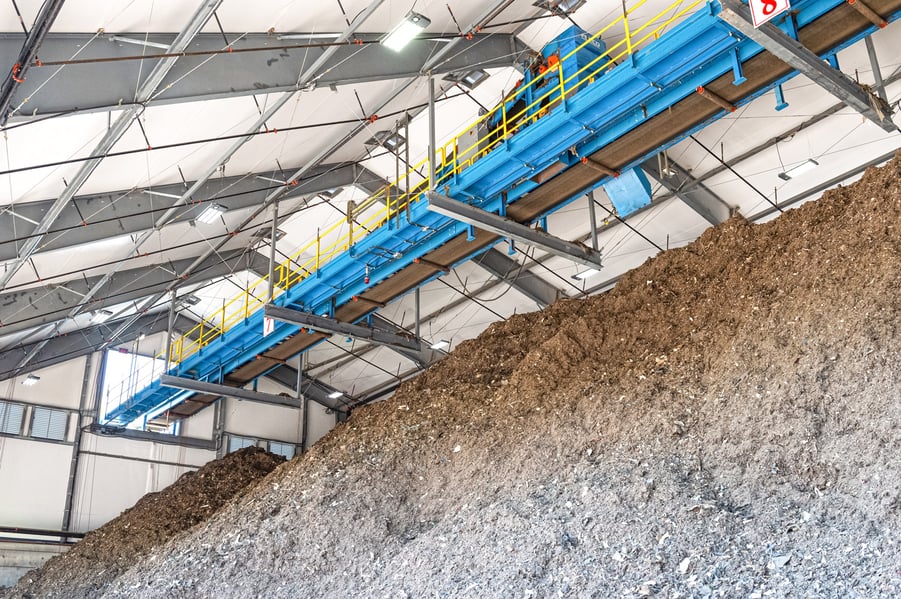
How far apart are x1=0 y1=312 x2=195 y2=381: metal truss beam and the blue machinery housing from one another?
7857 millimetres

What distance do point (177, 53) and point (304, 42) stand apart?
2871 millimetres

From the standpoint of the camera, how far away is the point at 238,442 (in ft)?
95.5

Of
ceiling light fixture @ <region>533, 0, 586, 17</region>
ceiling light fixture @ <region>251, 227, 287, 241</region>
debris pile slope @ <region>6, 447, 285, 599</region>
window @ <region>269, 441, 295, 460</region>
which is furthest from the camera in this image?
window @ <region>269, 441, 295, 460</region>

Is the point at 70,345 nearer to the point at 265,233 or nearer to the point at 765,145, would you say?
the point at 265,233

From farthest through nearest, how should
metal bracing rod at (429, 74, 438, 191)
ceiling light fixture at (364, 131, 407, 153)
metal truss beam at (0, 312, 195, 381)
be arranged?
1. metal truss beam at (0, 312, 195, 381)
2. ceiling light fixture at (364, 131, 407, 153)
3. metal bracing rod at (429, 74, 438, 191)

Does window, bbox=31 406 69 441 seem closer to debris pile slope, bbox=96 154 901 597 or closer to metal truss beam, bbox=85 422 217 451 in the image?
metal truss beam, bbox=85 422 217 451

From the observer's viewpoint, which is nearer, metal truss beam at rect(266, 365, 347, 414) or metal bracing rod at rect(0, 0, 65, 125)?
metal bracing rod at rect(0, 0, 65, 125)

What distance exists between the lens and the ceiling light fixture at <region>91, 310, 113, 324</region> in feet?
73.3

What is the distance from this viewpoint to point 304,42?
13641 mm

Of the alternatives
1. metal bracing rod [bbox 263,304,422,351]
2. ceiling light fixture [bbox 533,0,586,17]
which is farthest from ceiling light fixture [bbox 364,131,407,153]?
ceiling light fixture [bbox 533,0,586,17]

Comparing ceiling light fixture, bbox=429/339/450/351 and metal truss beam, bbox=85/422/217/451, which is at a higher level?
ceiling light fixture, bbox=429/339/450/351

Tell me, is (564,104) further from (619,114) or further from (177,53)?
(177,53)

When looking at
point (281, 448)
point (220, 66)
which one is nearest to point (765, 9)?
point (220, 66)

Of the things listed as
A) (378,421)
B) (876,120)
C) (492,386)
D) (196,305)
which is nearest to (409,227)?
(492,386)
